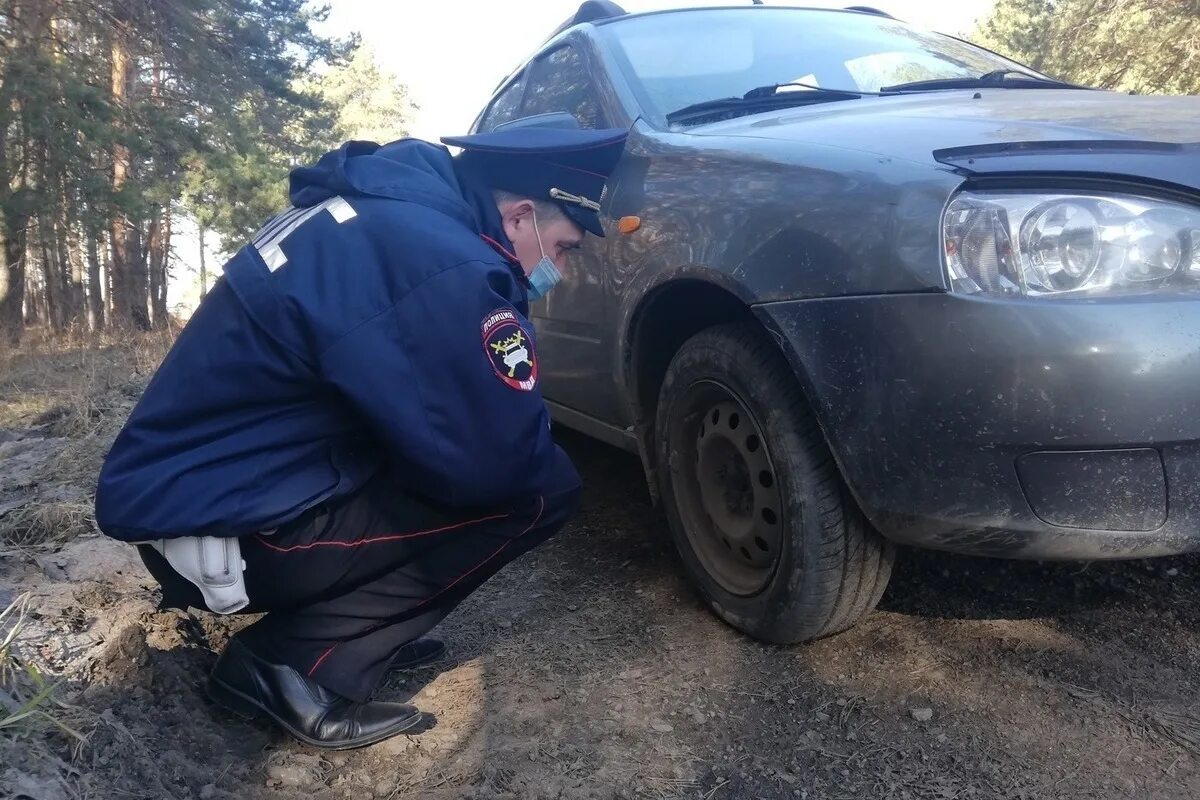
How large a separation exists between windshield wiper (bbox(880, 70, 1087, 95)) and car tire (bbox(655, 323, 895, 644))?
45.6 inches

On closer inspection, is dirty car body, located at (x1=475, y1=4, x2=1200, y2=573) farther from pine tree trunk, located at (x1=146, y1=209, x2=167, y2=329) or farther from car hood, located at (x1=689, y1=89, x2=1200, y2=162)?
pine tree trunk, located at (x1=146, y1=209, x2=167, y2=329)

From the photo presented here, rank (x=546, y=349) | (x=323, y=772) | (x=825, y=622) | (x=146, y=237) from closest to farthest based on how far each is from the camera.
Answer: (x=323, y=772) < (x=825, y=622) < (x=546, y=349) < (x=146, y=237)

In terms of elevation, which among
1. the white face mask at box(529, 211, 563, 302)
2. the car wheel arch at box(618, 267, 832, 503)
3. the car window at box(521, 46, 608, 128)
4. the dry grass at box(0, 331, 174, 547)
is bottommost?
the dry grass at box(0, 331, 174, 547)

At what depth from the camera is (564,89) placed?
3.26 m

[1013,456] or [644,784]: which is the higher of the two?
[1013,456]

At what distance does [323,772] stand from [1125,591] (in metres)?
2.08

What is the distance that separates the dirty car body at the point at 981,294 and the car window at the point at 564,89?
2.34ft

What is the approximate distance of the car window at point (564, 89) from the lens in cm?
297

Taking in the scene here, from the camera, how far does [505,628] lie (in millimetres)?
2613

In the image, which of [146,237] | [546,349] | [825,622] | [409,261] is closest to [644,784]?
[825,622]

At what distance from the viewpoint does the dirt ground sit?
1801 millimetres

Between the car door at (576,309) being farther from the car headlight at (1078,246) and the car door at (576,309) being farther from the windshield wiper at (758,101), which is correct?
the car headlight at (1078,246)

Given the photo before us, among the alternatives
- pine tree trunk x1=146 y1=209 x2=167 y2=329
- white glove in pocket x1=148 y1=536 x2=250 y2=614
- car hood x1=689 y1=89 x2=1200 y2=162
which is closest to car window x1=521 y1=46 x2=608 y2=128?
car hood x1=689 y1=89 x2=1200 y2=162

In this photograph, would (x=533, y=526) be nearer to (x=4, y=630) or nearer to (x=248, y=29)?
(x=4, y=630)
